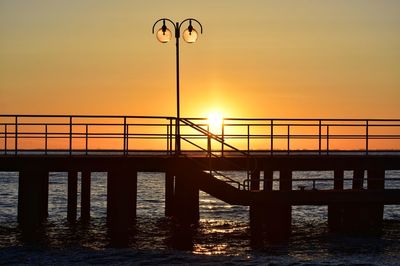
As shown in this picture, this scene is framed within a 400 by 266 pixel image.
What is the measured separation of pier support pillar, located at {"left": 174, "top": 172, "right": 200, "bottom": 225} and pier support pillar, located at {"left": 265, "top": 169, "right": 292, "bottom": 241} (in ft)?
9.25

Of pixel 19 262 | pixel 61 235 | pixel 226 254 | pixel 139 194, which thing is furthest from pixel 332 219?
pixel 139 194

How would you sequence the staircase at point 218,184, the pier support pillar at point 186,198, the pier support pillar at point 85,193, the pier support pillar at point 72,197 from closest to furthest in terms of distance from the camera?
the staircase at point 218,184 < the pier support pillar at point 186,198 < the pier support pillar at point 85,193 < the pier support pillar at point 72,197

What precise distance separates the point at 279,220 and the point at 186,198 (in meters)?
3.44

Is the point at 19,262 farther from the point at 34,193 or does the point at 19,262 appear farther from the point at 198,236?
the point at 198,236

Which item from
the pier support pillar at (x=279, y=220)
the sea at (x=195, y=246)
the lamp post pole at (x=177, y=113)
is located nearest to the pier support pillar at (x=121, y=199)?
the sea at (x=195, y=246)

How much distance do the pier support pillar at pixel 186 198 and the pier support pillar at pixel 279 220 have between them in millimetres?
2819

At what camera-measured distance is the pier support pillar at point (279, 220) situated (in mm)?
30864

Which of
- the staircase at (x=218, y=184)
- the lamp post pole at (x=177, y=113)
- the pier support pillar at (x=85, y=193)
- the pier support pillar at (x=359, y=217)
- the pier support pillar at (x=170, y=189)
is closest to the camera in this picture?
the staircase at (x=218, y=184)

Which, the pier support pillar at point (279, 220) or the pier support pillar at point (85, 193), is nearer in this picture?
the pier support pillar at point (279, 220)

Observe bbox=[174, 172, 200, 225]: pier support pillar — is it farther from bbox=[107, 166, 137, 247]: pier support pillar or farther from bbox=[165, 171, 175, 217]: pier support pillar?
bbox=[165, 171, 175, 217]: pier support pillar

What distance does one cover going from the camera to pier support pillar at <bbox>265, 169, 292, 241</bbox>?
1215 inches

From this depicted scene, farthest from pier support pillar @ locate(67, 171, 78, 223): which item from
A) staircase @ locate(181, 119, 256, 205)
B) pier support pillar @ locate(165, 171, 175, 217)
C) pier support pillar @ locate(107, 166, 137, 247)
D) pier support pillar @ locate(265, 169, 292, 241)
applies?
pier support pillar @ locate(265, 169, 292, 241)

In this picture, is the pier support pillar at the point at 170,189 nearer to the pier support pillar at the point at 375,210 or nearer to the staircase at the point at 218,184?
the staircase at the point at 218,184

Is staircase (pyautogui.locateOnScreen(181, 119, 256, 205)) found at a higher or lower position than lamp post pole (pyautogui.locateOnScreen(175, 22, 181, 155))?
lower
